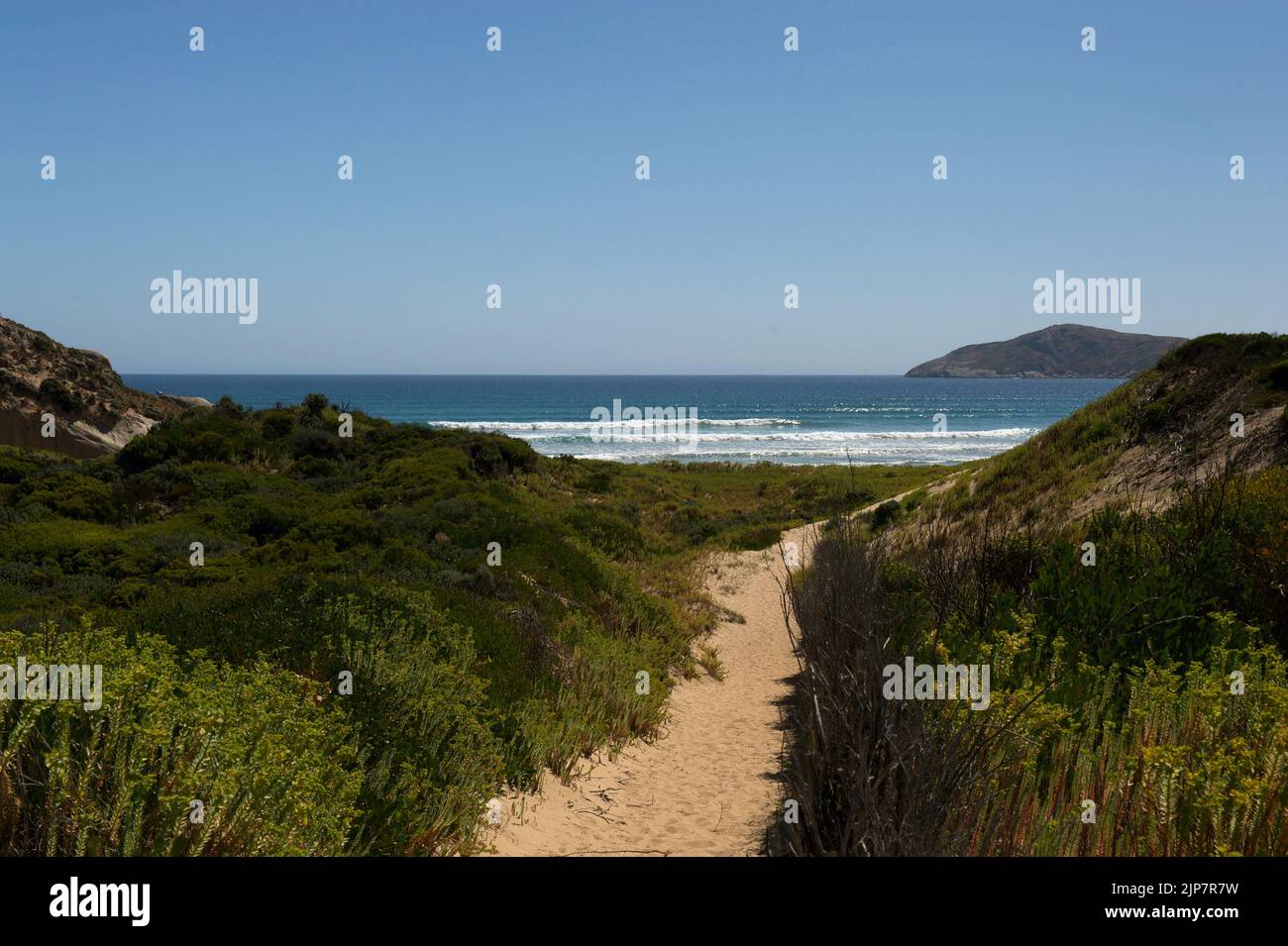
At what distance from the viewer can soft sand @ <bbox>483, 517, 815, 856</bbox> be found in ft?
20.8

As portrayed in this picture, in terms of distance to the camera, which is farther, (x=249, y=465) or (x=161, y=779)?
(x=249, y=465)

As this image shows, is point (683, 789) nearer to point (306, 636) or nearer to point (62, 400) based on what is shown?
point (306, 636)

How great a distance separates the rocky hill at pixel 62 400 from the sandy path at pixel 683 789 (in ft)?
77.4

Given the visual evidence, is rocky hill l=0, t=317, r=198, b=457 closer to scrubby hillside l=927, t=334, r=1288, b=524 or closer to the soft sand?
the soft sand

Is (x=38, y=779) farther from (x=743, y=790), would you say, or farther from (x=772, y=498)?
(x=772, y=498)

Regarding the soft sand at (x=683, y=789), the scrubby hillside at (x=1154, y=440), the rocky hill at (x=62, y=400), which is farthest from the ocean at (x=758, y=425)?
the soft sand at (x=683, y=789)

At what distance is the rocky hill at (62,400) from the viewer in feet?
85.8

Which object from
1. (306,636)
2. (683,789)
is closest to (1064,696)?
(683,789)

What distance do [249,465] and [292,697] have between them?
17.2 m

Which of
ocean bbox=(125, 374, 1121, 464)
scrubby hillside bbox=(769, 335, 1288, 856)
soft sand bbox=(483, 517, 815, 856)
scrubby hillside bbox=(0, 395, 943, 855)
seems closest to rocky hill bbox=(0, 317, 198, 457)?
scrubby hillside bbox=(0, 395, 943, 855)

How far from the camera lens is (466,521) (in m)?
15.7

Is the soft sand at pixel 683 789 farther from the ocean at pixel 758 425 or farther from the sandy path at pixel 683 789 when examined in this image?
the ocean at pixel 758 425

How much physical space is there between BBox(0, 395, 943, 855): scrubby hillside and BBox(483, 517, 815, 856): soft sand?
0.34m
